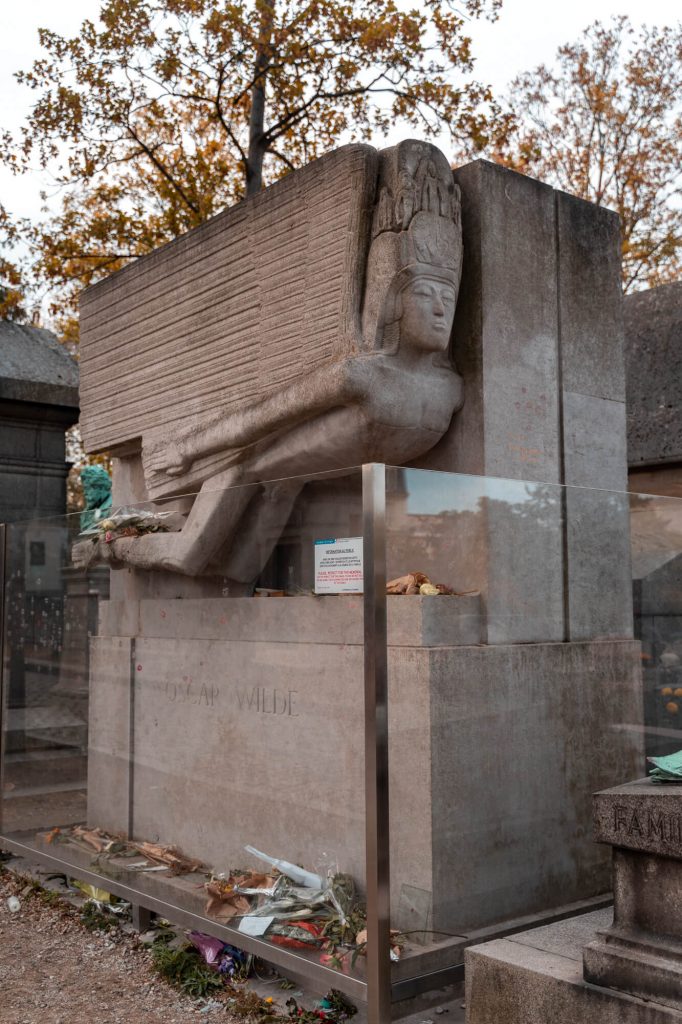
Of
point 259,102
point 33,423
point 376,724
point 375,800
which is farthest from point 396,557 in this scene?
point 259,102

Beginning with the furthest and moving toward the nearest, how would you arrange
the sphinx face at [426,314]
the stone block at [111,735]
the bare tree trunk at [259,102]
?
1. the bare tree trunk at [259,102]
2. the stone block at [111,735]
3. the sphinx face at [426,314]

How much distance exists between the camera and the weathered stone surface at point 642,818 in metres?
2.96

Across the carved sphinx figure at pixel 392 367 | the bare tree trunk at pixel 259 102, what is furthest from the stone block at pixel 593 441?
the bare tree trunk at pixel 259 102

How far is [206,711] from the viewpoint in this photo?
175 inches

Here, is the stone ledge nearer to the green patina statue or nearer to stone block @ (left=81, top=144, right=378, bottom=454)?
stone block @ (left=81, top=144, right=378, bottom=454)

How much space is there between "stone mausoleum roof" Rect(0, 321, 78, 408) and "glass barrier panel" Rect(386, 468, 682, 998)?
18.0ft

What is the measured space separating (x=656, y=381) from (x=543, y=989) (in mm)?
5671

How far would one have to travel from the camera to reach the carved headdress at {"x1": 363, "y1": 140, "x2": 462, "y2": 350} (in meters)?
4.35

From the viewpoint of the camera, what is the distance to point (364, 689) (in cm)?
357

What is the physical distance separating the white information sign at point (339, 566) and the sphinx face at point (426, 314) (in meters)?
1.10

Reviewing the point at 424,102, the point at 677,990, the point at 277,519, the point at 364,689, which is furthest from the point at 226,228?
the point at 424,102

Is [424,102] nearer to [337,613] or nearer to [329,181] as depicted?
[329,181]

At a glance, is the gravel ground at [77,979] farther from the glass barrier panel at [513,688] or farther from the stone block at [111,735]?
the glass barrier panel at [513,688]

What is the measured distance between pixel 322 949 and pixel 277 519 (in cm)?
160
